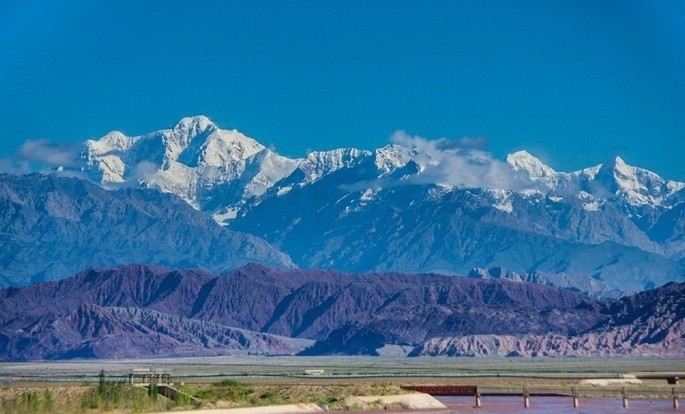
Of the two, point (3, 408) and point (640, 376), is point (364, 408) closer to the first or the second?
point (3, 408)

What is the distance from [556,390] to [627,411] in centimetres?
2490

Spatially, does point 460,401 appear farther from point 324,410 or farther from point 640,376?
point 640,376

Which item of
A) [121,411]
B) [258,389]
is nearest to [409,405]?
[258,389]

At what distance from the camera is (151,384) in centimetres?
9156

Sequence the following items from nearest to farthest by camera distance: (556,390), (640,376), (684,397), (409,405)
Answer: (409,405) < (684,397) < (556,390) < (640,376)

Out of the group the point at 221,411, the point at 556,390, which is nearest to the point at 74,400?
the point at 221,411

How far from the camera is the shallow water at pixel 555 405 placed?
301 feet

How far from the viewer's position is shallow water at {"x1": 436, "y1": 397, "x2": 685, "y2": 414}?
91812 millimetres

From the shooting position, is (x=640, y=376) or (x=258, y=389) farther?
(x=640, y=376)

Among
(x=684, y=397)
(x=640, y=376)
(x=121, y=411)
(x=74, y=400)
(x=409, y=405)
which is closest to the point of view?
(x=121, y=411)

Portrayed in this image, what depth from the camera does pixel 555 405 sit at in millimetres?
98562

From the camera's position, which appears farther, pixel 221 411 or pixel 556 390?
pixel 556 390

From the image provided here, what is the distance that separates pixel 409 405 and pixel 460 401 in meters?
9.68

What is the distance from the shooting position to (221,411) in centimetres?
8506
